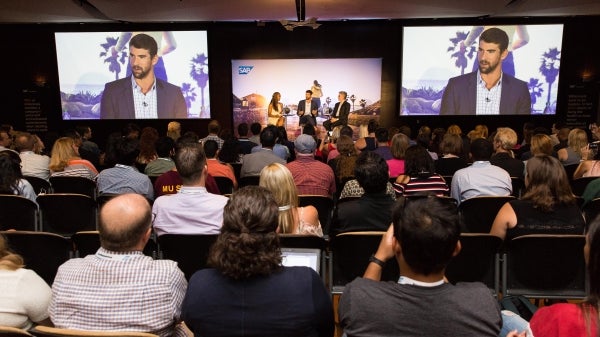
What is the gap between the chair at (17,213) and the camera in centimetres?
369

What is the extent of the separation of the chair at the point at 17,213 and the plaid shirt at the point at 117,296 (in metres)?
2.20

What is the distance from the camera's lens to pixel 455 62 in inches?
445

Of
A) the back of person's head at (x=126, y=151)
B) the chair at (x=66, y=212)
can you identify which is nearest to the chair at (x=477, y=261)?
the back of person's head at (x=126, y=151)

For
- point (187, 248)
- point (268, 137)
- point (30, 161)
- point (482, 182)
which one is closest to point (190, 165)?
point (187, 248)

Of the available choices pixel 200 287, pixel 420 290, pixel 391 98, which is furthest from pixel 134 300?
pixel 391 98

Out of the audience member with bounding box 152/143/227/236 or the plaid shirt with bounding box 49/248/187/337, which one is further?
the audience member with bounding box 152/143/227/236

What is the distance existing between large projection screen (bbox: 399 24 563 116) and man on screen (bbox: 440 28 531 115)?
143 millimetres

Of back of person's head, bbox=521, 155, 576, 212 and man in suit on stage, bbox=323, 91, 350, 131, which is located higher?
man in suit on stage, bbox=323, 91, 350, 131

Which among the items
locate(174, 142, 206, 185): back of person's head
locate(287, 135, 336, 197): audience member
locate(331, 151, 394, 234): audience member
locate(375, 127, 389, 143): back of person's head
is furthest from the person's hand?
locate(375, 127, 389, 143): back of person's head

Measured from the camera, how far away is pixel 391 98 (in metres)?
12.0

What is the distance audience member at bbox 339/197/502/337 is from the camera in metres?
1.51

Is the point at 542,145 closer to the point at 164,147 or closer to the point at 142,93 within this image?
the point at 164,147

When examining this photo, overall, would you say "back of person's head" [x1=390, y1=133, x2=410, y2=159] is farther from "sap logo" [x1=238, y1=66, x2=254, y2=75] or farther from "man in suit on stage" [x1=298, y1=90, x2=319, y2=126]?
"sap logo" [x1=238, y1=66, x2=254, y2=75]

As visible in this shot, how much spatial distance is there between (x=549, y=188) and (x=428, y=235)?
1.82 meters
